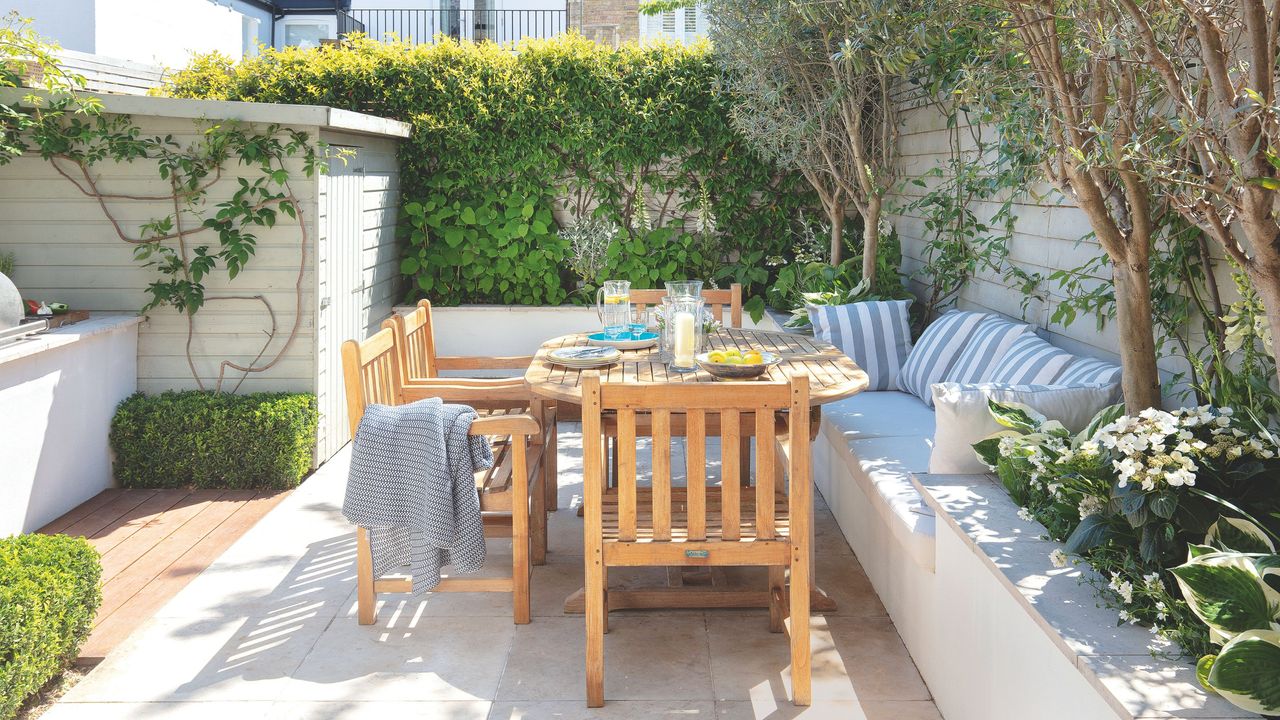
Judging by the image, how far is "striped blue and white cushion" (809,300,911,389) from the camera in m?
5.08

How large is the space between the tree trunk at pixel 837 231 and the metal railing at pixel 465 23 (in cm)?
980

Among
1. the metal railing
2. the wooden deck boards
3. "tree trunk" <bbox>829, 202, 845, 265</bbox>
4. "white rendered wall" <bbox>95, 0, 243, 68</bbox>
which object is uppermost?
the metal railing

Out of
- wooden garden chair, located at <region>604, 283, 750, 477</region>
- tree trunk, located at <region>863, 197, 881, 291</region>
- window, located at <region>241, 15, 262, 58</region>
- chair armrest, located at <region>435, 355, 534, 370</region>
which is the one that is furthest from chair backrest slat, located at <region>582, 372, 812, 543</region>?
window, located at <region>241, 15, 262, 58</region>

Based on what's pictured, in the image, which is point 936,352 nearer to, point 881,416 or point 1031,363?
point 881,416

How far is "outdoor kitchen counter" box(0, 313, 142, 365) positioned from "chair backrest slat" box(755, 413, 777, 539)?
2809mm

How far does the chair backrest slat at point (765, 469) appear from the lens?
281 centimetres

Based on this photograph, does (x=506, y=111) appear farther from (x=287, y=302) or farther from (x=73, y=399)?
(x=73, y=399)

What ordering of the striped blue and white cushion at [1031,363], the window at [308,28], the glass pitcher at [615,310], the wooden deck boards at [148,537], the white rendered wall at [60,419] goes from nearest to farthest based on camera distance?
the wooden deck boards at [148,537] → the striped blue and white cushion at [1031,363] → the white rendered wall at [60,419] → the glass pitcher at [615,310] → the window at [308,28]

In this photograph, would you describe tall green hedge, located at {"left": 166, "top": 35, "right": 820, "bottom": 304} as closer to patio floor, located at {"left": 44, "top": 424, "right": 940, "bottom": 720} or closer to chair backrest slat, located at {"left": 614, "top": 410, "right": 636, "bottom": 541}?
patio floor, located at {"left": 44, "top": 424, "right": 940, "bottom": 720}

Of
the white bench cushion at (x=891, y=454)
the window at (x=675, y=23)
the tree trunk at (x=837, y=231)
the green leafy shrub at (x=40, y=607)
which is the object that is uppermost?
the window at (x=675, y=23)

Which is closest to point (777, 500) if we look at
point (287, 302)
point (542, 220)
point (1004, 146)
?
point (1004, 146)

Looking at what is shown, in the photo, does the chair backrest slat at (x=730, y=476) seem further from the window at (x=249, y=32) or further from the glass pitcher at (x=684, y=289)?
the window at (x=249, y=32)

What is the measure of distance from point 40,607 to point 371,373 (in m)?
1.14

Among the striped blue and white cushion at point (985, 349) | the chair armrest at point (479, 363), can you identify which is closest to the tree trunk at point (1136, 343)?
the striped blue and white cushion at point (985, 349)
